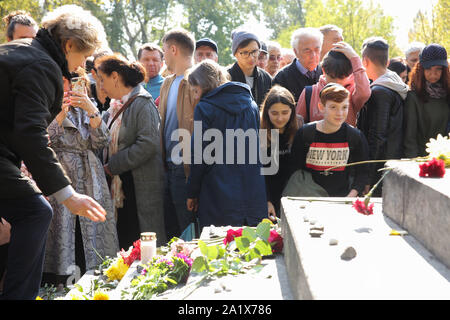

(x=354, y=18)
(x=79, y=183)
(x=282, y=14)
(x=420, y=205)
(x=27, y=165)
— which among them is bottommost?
(x=79, y=183)

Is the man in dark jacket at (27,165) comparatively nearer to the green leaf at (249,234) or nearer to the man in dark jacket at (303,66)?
the green leaf at (249,234)

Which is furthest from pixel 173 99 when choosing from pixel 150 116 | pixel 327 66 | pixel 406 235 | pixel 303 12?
pixel 303 12

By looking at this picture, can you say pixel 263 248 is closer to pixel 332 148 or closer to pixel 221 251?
pixel 221 251

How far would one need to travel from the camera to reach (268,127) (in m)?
4.58

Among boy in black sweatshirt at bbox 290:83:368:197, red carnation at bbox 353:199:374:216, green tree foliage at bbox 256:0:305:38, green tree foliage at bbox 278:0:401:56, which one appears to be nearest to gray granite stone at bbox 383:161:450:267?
red carnation at bbox 353:199:374:216

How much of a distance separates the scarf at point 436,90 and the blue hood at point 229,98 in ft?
5.40

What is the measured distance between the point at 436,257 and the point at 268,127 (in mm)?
2454

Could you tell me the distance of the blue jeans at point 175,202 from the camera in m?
4.82

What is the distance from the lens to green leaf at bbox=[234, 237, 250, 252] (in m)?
2.87

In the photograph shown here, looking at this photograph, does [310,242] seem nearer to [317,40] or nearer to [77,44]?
[77,44]

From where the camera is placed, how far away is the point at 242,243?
9.41 feet

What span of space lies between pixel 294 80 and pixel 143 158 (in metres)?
1.57

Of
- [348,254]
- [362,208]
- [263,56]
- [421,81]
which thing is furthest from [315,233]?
[263,56]

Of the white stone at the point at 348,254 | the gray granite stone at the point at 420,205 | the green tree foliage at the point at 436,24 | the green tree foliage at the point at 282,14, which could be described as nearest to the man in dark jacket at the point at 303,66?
the gray granite stone at the point at 420,205
